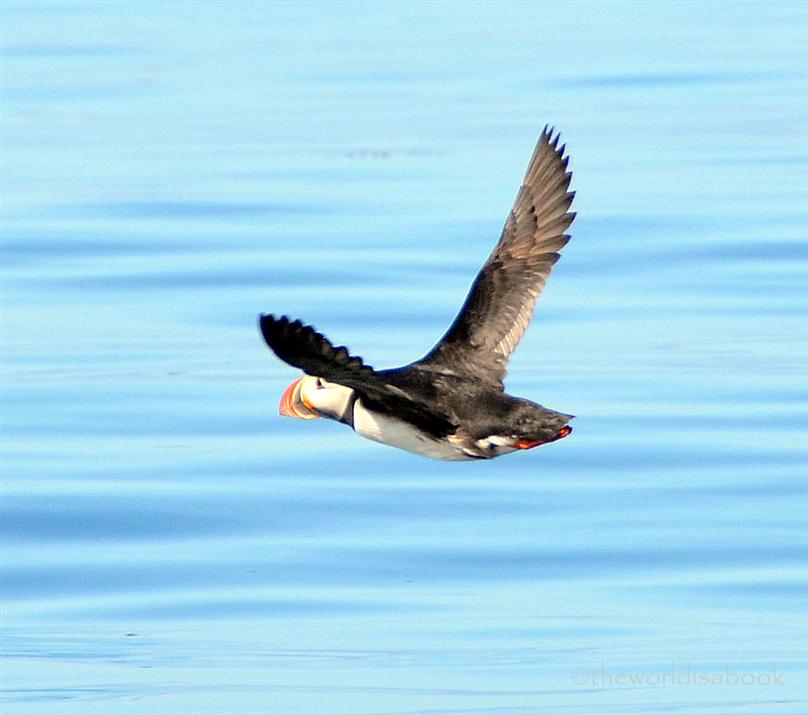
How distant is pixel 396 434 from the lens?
9.62m

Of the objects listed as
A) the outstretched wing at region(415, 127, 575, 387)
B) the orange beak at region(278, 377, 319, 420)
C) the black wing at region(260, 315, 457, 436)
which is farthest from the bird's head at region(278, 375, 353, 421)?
the outstretched wing at region(415, 127, 575, 387)

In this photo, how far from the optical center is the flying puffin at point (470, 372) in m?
8.60

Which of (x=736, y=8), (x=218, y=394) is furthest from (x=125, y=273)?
(x=736, y=8)

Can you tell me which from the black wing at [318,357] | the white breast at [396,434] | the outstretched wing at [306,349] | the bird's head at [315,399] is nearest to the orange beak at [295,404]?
the bird's head at [315,399]

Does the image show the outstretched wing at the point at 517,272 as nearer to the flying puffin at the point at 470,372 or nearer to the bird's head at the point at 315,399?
the flying puffin at the point at 470,372

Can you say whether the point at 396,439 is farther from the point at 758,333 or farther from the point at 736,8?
the point at 736,8

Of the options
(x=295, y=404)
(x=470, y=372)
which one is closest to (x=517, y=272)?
(x=470, y=372)

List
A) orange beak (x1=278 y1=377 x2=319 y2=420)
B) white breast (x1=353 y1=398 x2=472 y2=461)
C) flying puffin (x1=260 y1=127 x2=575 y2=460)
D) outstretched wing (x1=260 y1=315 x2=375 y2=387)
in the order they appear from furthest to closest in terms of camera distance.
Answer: white breast (x1=353 y1=398 x2=472 y2=461) → orange beak (x1=278 y1=377 x2=319 y2=420) → flying puffin (x1=260 y1=127 x2=575 y2=460) → outstretched wing (x1=260 y1=315 x2=375 y2=387)

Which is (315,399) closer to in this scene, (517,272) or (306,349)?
(306,349)

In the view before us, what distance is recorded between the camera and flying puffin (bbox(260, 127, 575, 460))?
860cm

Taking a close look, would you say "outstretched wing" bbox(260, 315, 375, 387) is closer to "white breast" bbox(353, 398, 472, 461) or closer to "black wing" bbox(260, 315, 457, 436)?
"black wing" bbox(260, 315, 457, 436)

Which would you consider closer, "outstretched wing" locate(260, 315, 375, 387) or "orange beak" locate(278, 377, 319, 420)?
"outstretched wing" locate(260, 315, 375, 387)

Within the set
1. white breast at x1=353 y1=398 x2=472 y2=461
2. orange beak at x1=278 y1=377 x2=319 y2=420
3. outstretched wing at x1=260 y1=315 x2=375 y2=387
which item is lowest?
outstretched wing at x1=260 y1=315 x2=375 y2=387

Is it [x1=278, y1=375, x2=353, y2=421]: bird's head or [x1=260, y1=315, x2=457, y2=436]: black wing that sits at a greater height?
[x1=278, y1=375, x2=353, y2=421]: bird's head
